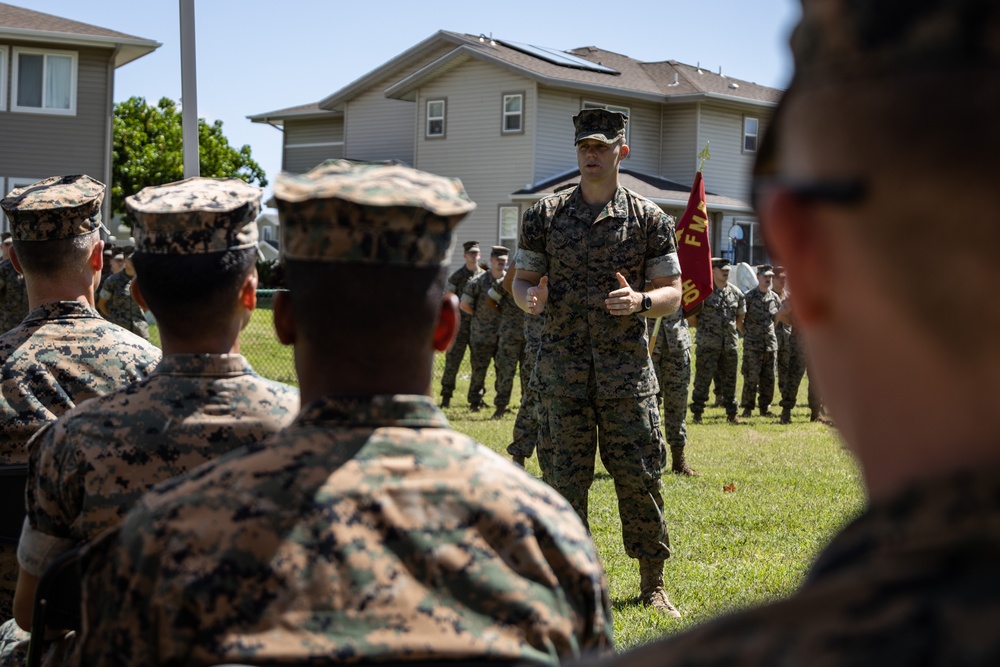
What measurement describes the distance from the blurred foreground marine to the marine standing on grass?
5.24m

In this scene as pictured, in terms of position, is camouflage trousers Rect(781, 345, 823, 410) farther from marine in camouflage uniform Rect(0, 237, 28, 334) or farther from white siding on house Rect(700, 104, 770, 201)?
white siding on house Rect(700, 104, 770, 201)

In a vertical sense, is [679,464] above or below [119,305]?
below

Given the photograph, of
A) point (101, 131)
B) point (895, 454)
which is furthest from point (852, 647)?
point (101, 131)

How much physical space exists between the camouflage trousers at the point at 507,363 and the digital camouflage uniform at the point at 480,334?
83 centimetres

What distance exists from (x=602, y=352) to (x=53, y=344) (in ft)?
9.84

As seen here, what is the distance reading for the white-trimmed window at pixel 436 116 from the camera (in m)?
33.9

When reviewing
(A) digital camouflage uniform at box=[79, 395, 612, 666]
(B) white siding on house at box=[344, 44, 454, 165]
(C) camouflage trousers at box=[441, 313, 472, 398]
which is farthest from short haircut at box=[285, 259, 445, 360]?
(B) white siding on house at box=[344, 44, 454, 165]

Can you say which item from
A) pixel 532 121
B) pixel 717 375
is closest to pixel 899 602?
pixel 717 375

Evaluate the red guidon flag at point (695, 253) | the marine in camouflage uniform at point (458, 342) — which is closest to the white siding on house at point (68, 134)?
the marine in camouflage uniform at point (458, 342)

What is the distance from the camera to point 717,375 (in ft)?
63.9

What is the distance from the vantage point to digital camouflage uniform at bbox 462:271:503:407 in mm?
18203

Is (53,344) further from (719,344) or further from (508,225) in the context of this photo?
(508,225)

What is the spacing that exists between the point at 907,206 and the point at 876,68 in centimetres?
11

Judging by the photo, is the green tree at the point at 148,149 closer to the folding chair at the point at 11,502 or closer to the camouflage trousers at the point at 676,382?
the camouflage trousers at the point at 676,382
